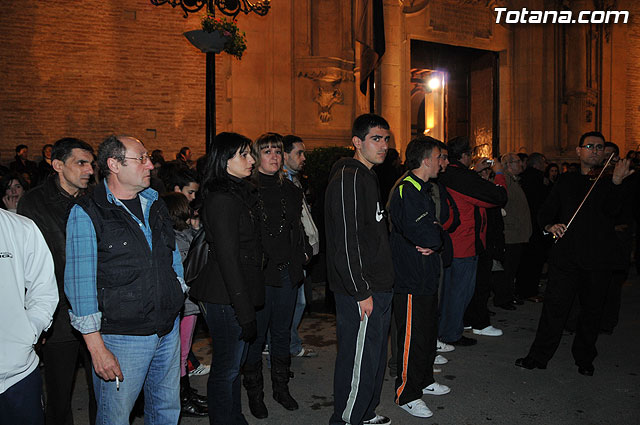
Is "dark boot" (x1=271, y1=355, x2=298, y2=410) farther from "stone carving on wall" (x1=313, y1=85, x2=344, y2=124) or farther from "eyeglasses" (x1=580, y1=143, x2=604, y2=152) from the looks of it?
"stone carving on wall" (x1=313, y1=85, x2=344, y2=124)

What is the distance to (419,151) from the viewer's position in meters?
4.72

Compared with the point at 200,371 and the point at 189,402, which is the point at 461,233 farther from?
the point at 189,402

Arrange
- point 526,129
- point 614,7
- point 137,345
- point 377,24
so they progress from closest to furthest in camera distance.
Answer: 1. point 137,345
2. point 377,24
3. point 526,129
4. point 614,7

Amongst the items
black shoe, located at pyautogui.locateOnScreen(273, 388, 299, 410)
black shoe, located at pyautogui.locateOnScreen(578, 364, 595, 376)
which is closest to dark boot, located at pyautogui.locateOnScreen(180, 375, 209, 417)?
black shoe, located at pyautogui.locateOnScreen(273, 388, 299, 410)

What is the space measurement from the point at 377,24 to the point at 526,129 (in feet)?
27.0

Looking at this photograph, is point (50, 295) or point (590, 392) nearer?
point (50, 295)

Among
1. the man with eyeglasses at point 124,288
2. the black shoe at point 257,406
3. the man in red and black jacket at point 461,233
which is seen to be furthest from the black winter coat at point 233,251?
the man in red and black jacket at point 461,233

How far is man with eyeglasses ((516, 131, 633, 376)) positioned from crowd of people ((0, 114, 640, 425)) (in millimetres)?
14

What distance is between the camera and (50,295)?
2.68 m

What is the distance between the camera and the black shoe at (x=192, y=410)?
4551mm

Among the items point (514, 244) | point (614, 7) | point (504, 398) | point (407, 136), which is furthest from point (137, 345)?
point (614, 7)

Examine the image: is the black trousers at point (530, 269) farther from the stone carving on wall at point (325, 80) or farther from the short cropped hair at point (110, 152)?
the short cropped hair at point (110, 152)

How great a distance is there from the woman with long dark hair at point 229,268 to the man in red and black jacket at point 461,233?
2826 mm

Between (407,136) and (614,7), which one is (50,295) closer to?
(407,136)
